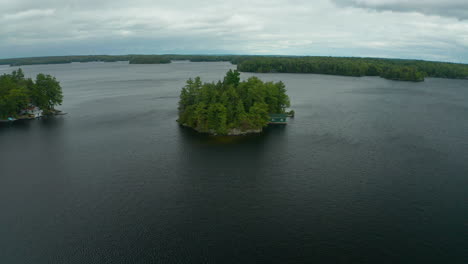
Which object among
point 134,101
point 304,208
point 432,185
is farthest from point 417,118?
point 134,101

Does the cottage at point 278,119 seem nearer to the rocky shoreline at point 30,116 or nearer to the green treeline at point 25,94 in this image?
the green treeline at point 25,94

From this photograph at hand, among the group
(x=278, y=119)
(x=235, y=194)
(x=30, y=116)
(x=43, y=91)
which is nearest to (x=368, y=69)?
(x=278, y=119)

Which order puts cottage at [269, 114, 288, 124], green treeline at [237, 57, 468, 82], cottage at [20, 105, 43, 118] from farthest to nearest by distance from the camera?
green treeline at [237, 57, 468, 82], cottage at [20, 105, 43, 118], cottage at [269, 114, 288, 124]

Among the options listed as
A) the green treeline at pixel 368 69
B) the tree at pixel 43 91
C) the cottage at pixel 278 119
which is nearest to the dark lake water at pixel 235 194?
the cottage at pixel 278 119

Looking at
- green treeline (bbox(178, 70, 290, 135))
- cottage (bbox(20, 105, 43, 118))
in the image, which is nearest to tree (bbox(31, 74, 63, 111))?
cottage (bbox(20, 105, 43, 118))

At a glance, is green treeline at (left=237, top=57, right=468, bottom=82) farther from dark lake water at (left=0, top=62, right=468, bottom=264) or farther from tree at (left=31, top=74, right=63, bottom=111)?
tree at (left=31, top=74, right=63, bottom=111)

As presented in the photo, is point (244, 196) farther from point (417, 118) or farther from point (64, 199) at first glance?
point (417, 118)

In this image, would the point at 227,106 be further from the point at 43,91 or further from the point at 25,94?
the point at 25,94
